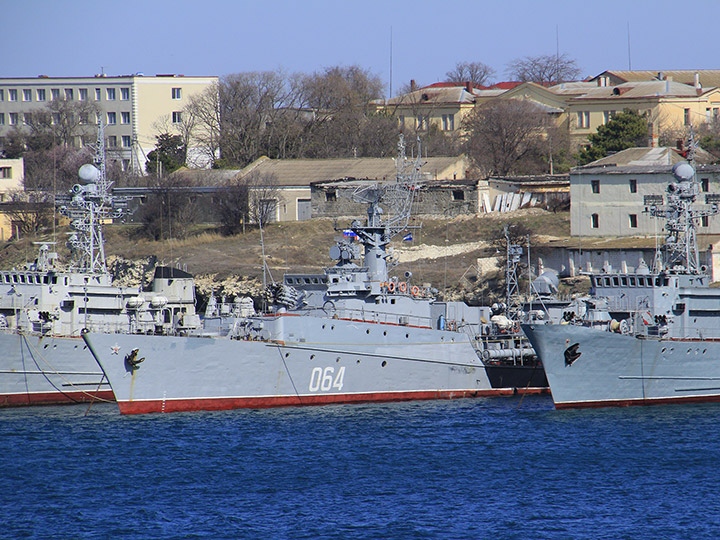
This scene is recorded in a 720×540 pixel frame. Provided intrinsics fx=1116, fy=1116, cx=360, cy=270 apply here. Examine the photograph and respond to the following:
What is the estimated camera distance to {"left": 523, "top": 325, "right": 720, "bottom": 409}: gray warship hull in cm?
3647

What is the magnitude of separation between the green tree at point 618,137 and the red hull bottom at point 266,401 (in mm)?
39303

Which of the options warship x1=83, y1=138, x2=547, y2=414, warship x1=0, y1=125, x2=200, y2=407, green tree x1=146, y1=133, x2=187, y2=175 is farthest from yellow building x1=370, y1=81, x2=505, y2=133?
warship x1=83, y1=138, x2=547, y2=414

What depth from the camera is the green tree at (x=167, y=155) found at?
89281 mm

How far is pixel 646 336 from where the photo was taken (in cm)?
3712

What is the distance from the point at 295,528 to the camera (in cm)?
2500

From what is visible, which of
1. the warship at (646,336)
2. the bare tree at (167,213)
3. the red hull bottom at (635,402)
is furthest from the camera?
the bare tree at (167,213)

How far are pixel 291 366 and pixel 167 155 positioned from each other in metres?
55.3

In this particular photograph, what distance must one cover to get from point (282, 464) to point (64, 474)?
5759 millimetres

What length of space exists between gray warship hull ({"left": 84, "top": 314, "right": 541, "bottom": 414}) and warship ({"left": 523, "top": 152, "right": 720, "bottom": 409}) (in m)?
4.43

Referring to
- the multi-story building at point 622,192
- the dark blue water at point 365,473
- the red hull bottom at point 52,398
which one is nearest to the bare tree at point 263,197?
the multi-story building at point 622,192

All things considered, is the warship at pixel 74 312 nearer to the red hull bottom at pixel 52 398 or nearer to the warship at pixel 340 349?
the red hull bottom at pixel 52 398

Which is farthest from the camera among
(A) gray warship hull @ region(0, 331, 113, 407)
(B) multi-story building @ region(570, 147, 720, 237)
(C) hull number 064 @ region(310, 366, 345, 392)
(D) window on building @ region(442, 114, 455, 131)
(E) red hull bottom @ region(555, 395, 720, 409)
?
(D) window on building @ region(442, 114, 455, 131)

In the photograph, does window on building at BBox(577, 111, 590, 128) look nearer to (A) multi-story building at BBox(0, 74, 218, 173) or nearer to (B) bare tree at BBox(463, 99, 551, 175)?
(B) bare tree at BBox(463, 99, 551, 175)

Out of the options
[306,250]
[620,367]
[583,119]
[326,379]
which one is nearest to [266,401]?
[326,379]
